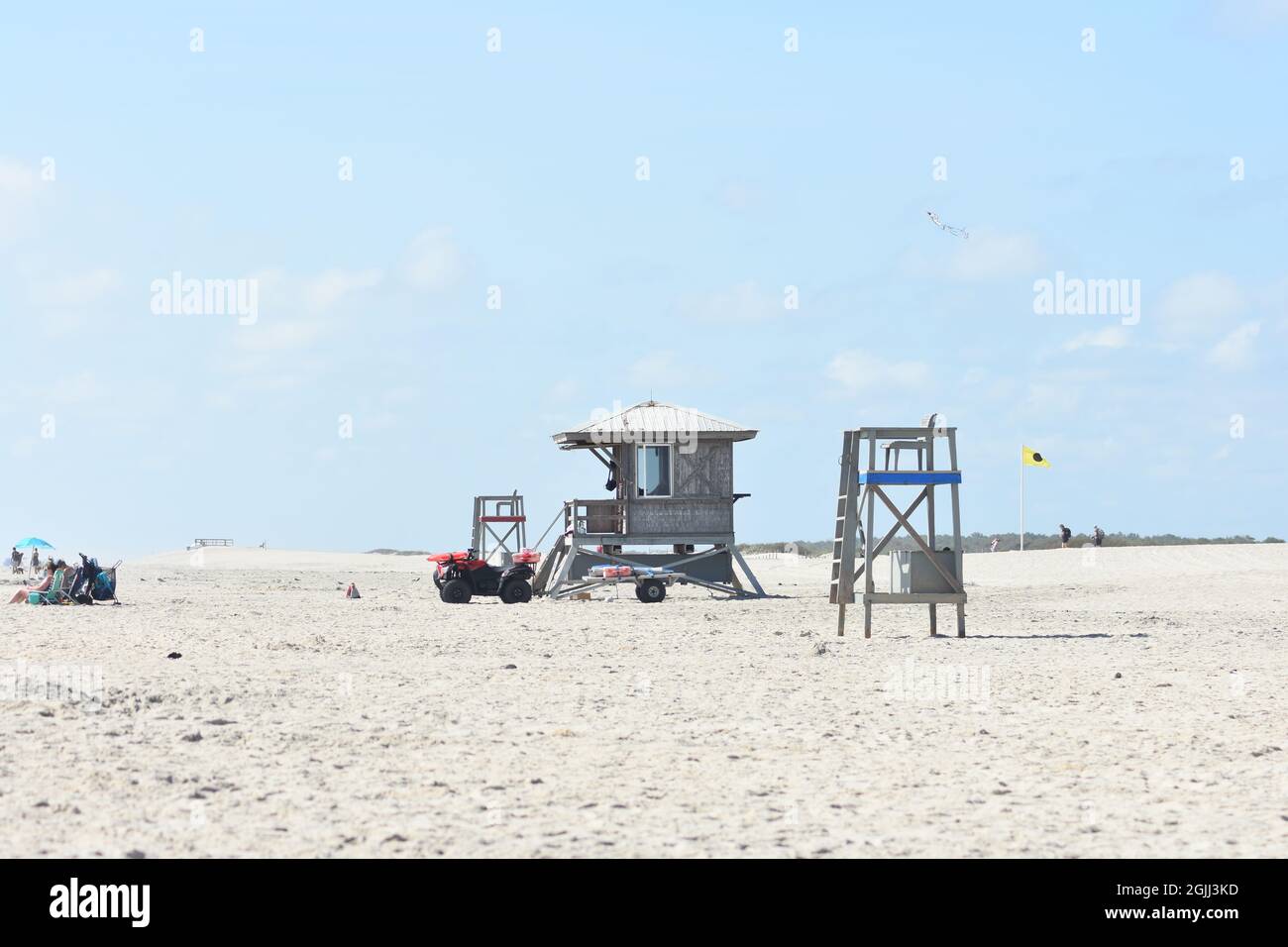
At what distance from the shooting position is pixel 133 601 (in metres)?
25.8

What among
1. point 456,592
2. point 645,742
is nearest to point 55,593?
point 456,592

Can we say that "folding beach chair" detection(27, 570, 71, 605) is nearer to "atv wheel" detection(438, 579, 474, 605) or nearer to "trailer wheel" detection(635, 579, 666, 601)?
"atv wheel" detection(438, 579, 474, 605)

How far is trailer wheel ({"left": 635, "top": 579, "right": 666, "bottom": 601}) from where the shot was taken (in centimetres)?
2742

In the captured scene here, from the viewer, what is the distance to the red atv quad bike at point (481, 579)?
26688 mm

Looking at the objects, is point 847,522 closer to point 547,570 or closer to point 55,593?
point 547,570

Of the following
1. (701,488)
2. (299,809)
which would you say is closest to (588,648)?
(299,809)

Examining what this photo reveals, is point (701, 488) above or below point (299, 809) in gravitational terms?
above

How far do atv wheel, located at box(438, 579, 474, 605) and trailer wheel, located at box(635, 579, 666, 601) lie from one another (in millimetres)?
3176

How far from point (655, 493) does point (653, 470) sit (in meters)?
0.47

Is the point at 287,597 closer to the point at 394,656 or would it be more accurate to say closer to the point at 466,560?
the point at 466,560

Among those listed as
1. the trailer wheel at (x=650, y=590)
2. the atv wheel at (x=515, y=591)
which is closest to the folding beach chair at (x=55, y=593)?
the atv wheel at (x=515, y=591)
